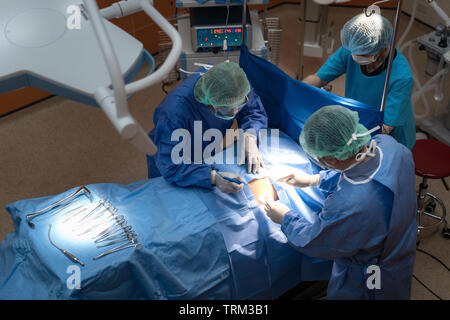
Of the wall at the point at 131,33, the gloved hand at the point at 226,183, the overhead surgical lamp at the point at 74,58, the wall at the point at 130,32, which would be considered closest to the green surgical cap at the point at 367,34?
the gloved hand at the point at 226,183

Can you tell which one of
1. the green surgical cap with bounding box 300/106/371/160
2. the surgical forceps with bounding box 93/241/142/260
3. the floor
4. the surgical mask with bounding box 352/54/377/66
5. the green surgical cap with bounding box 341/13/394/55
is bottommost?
the floor

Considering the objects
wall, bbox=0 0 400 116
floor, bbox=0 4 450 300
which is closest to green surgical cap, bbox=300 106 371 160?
floor, bbox=0 4 450 300

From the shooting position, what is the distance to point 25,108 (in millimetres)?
4160

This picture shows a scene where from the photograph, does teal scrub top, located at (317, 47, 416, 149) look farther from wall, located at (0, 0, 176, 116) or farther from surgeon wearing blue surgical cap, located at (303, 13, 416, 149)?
wall, located at (0, 0, 176, 116)

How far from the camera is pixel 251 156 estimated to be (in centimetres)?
239

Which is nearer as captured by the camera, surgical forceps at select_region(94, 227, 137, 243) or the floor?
surgical forceps at select_region(94, 227, 137, 243)

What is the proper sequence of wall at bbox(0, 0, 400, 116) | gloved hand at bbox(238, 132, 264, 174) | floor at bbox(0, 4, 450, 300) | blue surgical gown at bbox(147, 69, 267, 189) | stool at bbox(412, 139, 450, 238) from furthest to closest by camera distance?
1. wall at bbox(0, 0, 400, 116)
2. floor at bbox(0, 4, 450, 300)
3. stool at bbox(412, 139, 450, 238)
4. gloved hand at bbox(238, 132, 264, 174)
5. blue surgical gown at bbox(147, 69, 267, 189)

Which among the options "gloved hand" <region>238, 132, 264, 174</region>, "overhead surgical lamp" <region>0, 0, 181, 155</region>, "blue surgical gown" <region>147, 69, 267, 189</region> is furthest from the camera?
"gloved hand" <region>238, 132, 264, 174</region>

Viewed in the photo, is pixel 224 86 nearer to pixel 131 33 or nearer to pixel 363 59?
pixel 363 59

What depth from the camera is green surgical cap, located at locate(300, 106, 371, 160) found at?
1.82 meters

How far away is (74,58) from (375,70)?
193 cm

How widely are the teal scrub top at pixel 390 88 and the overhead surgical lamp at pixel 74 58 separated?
1683 mm

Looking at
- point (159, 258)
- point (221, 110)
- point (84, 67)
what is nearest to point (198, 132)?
point (221, 110)

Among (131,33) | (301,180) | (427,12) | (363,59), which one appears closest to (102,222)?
(301,180)
